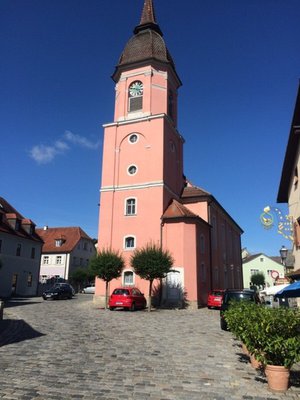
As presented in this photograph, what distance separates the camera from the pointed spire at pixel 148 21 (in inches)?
1443

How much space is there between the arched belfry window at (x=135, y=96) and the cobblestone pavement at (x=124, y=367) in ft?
80.6

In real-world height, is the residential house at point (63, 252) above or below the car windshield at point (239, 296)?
above

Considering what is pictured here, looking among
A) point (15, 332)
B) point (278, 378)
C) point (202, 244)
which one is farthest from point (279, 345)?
point (202, 244)

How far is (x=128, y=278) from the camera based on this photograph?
98.5ft

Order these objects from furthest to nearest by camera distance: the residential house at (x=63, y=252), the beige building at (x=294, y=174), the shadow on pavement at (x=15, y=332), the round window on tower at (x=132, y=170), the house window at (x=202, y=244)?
the residential house at (x=63, y=252) → the round window on tower at (x=132, y=170) → the house window at (x=202, y=244) → the beige building at (x=294, y=174) → the shadow on pavement at (x=15, y=332)

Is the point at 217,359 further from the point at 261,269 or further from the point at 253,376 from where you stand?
the point at 261,269

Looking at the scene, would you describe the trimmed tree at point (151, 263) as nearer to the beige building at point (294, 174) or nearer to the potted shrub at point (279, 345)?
the beige building at point (294, 174)

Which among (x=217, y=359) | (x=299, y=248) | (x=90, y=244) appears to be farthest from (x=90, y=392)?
(x=90, y=244)

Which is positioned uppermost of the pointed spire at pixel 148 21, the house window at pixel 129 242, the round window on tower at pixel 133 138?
the pointed spire at pixel 148 21

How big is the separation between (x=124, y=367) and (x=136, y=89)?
29.9m

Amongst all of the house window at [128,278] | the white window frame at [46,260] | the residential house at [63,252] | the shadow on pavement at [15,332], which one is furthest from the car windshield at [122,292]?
the white window frame at [46,260]

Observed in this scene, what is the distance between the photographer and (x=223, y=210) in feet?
145

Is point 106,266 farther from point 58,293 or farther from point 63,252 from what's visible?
→ point 63,252

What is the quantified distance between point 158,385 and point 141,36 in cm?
3481
